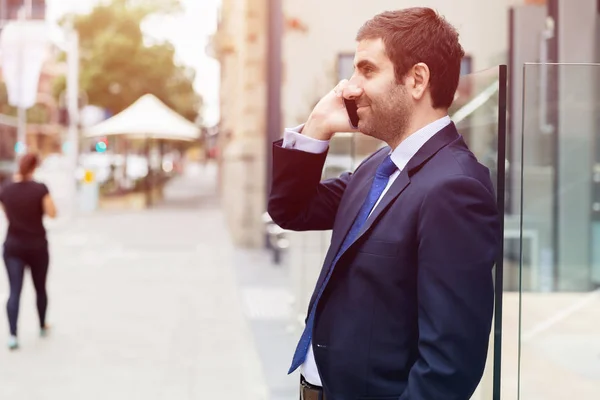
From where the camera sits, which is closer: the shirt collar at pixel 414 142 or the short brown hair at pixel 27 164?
the shirt collar at pixel 414 142

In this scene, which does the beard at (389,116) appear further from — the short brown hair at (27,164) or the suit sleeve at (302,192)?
the short brown hair at (27,164)

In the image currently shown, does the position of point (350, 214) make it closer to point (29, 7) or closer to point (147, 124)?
point (147, 124)

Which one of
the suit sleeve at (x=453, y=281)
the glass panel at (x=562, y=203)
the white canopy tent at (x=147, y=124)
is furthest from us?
the white canopy tent at (x=147, y=124)

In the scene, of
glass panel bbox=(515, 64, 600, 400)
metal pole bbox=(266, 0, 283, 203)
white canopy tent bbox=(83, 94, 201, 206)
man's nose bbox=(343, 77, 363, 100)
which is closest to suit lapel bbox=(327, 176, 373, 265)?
man's nose bbox=(343, 77, 363, 100)

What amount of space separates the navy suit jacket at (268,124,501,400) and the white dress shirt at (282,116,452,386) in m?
0.02

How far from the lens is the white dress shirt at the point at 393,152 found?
2.07 metres

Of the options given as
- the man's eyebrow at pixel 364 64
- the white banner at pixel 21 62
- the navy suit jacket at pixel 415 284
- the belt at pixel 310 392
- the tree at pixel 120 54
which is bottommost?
the belt at pixel 310 392

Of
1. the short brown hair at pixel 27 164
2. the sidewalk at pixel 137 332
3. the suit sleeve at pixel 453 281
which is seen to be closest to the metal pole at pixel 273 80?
the sidewalk at pixel 137 332

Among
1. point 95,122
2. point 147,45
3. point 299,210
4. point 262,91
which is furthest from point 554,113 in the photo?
point 147,45

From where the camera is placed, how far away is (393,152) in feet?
6.93

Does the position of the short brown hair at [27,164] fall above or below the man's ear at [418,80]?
below

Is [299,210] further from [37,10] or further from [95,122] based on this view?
[37,10]

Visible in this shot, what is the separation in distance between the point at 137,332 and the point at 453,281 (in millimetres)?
6592

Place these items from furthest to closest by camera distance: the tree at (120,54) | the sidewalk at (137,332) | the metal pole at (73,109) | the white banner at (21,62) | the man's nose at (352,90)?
the tree at (120,54) → the metal pole at (73,109) → the white banner at (21,62) → the sidewalk at (137,332) → the man's nose at (352,90)
